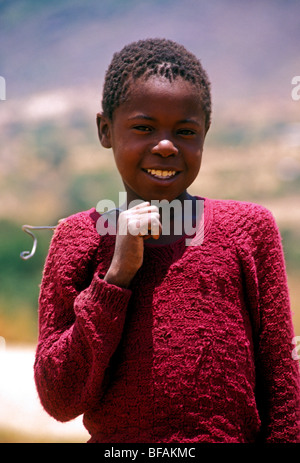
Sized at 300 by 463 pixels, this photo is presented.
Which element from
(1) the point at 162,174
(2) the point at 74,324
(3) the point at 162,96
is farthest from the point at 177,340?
(3) the point at 162,96

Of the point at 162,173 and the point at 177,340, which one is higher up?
the point at 162,173

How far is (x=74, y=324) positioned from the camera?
0.97m

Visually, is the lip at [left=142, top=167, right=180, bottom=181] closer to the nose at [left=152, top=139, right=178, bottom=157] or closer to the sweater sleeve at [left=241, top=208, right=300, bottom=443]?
Result: the nose at [left=152, top=139, right=178, bottom=157]

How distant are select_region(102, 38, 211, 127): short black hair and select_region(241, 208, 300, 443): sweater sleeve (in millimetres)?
282

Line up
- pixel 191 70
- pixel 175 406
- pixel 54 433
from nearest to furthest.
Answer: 1. pixel 175 406
2. pixel 191 70
3. pixel 54 433

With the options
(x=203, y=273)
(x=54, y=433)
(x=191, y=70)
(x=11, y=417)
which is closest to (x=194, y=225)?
(x=203, y=273)

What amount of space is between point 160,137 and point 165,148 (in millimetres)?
26

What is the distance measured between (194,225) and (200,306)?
155 mm

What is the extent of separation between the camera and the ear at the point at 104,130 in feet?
3.57

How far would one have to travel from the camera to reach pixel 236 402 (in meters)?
0.94

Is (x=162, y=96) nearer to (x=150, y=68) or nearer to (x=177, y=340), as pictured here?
(x=150, y=68)

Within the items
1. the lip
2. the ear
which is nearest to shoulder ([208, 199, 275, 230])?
the lip

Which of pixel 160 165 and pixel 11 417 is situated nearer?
pixel 160 165

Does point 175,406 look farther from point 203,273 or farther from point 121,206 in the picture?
point 121,206
